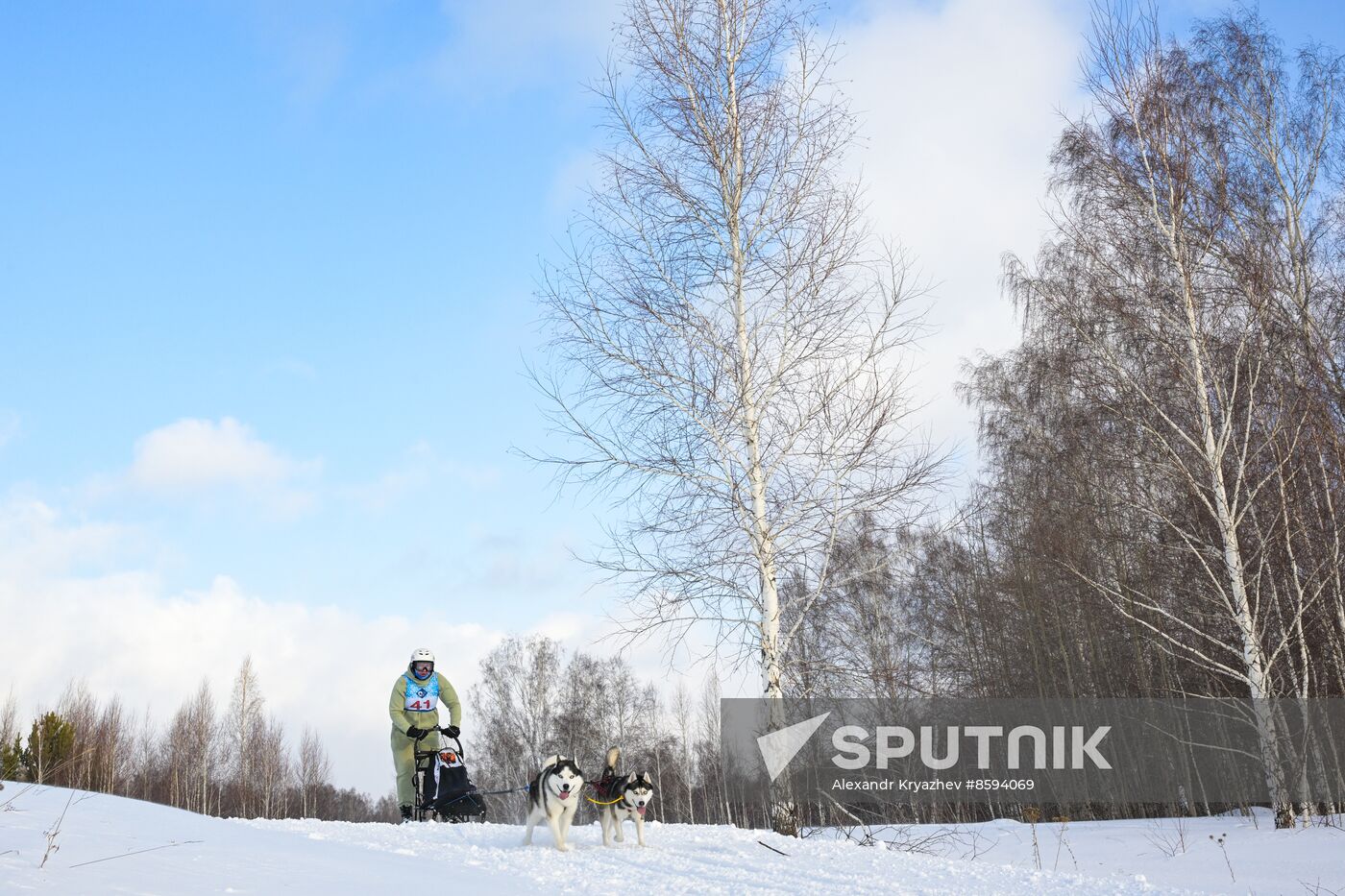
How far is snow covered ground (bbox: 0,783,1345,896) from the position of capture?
3.70 m

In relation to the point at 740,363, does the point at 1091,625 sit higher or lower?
lower

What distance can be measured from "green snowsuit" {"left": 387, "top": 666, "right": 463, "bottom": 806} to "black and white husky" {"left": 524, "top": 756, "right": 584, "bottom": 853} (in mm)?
3449

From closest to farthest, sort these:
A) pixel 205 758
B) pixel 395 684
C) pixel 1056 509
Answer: pixel 395 684
pixel 1056 509
pixel 205 758

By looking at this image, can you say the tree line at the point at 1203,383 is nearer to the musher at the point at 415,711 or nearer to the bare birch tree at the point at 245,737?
the musher at the point at 415,711

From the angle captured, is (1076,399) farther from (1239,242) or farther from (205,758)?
(205,758)

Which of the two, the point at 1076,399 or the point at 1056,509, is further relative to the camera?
the point at 1056,509

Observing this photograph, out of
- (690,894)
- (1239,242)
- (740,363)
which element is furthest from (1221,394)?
(690,894)

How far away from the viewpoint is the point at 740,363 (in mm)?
9844

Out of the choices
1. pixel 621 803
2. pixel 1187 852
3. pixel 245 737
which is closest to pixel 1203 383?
pixel 1187 852

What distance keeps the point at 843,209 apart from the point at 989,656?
19.8m

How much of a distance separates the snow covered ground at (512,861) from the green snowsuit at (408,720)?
5.13 ft

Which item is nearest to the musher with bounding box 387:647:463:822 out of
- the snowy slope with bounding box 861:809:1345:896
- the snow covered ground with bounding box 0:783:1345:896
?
the snow covered ground with bounding box 0:783:1345:896

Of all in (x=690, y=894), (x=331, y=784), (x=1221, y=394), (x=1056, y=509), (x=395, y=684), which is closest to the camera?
(x=690, y=894)

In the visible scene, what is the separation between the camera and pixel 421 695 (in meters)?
11.4
